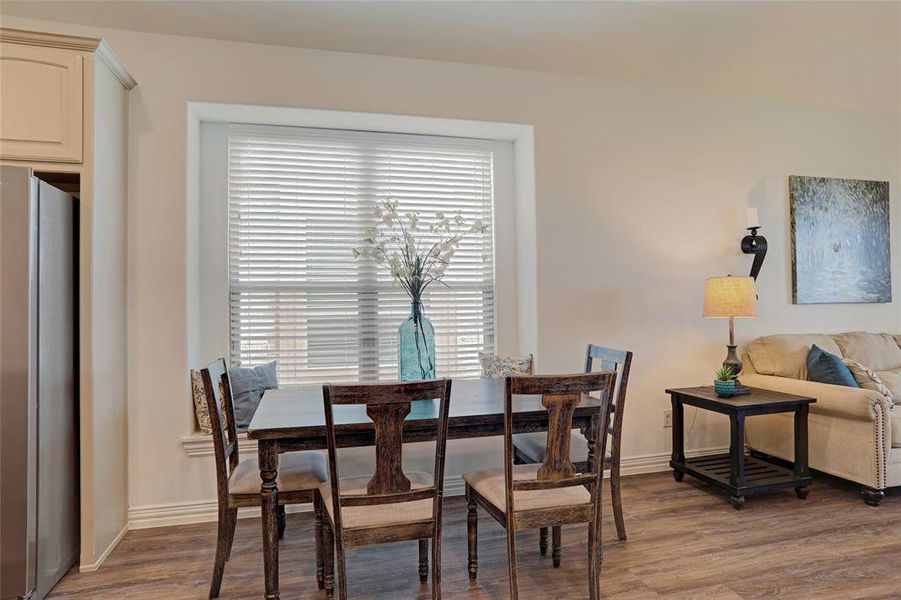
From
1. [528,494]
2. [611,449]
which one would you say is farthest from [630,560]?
[528,494]

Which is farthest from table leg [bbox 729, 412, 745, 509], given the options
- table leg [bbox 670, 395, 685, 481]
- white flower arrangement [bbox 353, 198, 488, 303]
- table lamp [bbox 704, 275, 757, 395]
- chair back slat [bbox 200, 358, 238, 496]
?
chair back slat [bbox 200, 358, 238, 496]

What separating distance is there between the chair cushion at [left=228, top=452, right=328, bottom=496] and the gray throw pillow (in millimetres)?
657

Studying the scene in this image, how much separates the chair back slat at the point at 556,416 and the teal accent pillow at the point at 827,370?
2.19m

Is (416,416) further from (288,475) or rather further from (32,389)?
(32,389)

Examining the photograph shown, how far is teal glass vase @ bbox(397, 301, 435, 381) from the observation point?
2.62m

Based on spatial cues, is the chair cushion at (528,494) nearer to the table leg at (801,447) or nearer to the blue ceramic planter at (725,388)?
the blue ceramic planter at (725,388)

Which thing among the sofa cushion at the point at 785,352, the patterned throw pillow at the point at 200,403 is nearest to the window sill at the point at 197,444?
the patterned throw pillow at the point at 200,403

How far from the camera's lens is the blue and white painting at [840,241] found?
393 cm

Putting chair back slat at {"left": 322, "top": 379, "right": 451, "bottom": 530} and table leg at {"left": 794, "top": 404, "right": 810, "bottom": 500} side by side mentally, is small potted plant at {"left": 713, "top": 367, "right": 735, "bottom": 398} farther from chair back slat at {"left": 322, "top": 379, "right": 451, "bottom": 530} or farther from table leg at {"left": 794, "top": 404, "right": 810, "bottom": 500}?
chair back slat at {"left": 322, "top": 379, "right": 451, "bottom": 530}

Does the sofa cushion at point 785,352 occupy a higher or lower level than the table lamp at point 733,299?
lower

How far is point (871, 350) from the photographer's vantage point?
12.2 ft

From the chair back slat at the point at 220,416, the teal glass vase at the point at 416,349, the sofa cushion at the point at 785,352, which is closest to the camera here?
the chair back slat at the point at 220,416

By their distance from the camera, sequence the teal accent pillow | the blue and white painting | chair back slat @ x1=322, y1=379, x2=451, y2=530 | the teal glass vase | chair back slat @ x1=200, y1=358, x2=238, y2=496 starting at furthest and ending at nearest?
the blue and white painting, the teal accent pillow, the teal glass vase, chair back slat @ x1=200, y1=358, x2=238, y2=496, chair back slat @ x1=322, y1=379, x2=451, y2=530

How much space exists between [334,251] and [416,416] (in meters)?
1.68
